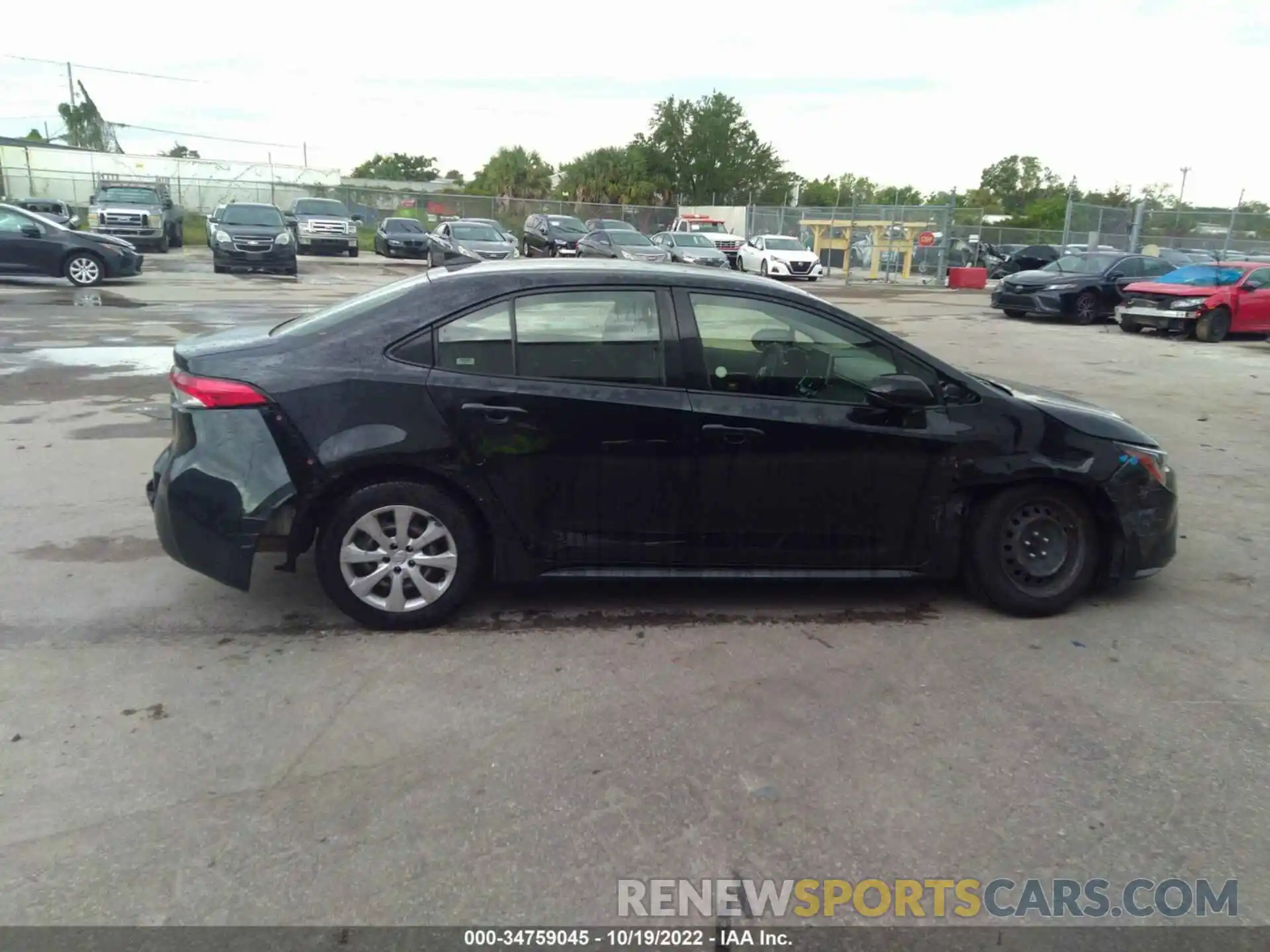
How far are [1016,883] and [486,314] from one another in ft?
10.1

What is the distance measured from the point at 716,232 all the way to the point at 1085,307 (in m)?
19.1

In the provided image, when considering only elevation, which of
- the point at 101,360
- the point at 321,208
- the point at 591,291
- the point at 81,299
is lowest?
the point at 101,360

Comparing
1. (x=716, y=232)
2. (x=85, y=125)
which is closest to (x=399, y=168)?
(x=85, y=125)

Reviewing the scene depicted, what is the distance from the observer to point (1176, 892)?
2.96 m

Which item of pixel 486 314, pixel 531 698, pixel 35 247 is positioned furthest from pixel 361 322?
pixel 35 247

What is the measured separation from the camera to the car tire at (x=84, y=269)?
1922cm

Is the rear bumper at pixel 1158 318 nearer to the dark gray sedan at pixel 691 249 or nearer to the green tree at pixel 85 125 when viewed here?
the dark gray sedan at pixel 691 249

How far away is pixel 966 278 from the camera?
31.3 m

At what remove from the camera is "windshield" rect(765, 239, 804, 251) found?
3198 centimetres

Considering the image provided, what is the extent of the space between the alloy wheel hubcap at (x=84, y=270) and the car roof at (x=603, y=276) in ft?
57.9

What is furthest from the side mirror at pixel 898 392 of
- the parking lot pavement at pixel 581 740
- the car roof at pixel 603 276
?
the parking lot pavement at pixel 581 740

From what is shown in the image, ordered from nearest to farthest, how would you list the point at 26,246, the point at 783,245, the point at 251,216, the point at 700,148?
the point at 26,246 < the point at 251,216 < the point at 783,245 < the point at 700,148

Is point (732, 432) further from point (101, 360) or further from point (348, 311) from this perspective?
point (101, 360)

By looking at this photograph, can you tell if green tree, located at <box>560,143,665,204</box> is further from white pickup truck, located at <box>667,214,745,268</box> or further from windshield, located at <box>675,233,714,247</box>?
windshield, located at <box>675,233,714,247</box>
